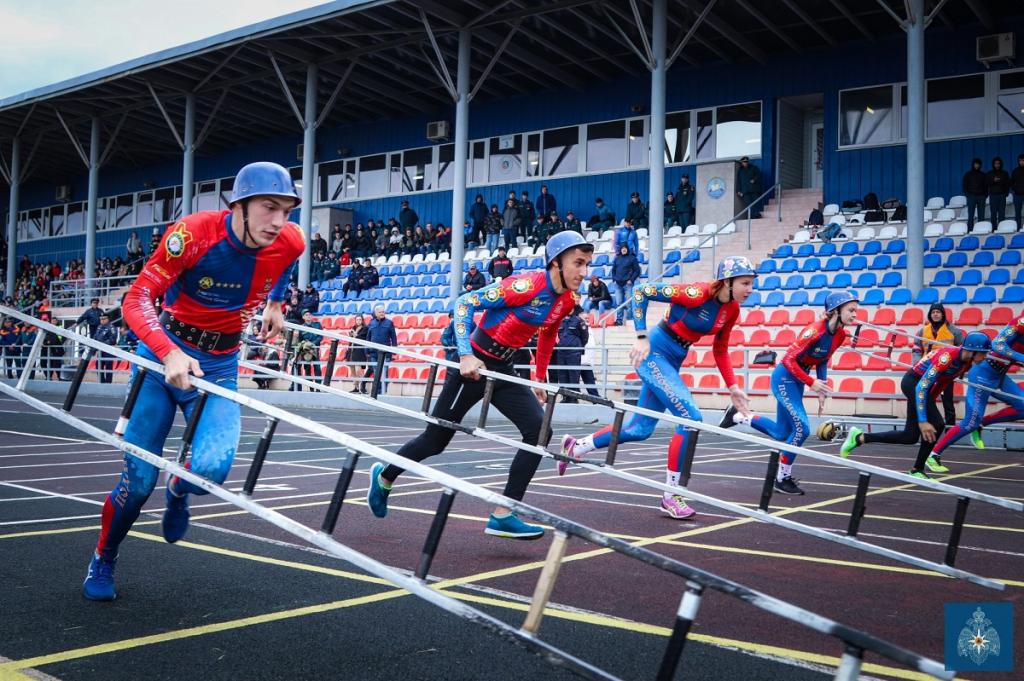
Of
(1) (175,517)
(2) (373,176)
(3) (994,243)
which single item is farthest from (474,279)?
(1) (175,517)

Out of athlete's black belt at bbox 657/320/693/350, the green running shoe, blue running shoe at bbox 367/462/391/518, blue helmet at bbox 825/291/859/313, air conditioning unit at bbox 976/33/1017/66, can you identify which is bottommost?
blue running shoe at bbox 367/462/391/518

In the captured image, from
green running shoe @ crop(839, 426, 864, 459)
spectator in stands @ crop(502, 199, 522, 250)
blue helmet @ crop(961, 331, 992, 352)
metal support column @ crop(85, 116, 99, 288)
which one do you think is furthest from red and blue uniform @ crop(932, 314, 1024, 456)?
metal support column @ crop(85, 116, 99, 288)

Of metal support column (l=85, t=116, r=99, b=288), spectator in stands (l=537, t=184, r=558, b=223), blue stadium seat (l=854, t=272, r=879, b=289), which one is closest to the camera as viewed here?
blue stadium seat (l=854, t=272, r=879, b=289)

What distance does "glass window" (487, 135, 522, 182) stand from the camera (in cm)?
3788

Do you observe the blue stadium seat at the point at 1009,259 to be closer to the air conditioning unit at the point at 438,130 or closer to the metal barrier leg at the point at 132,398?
the metal barrier leg at the point at 132,398

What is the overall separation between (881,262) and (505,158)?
18.7m

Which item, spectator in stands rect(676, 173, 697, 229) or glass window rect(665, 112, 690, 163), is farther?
glass window rect(665, 112, 690, 163)

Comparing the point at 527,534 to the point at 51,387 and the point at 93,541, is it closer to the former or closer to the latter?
the point at 93,541

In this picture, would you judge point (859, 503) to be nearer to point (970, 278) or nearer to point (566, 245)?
point (566, 245)

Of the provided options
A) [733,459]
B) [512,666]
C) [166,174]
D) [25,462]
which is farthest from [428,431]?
[166,174]

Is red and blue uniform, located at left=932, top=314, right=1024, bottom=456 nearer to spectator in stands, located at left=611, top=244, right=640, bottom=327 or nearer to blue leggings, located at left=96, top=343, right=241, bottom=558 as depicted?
blue leggings, located at left=96, top=343, right=241, bottom=558

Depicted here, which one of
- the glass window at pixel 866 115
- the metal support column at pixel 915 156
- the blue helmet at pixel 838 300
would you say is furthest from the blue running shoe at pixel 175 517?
the glass window at pixel 866 115

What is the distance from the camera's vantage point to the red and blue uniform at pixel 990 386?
1223 centimetres

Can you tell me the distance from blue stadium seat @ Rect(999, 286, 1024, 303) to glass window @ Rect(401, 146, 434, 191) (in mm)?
24991
